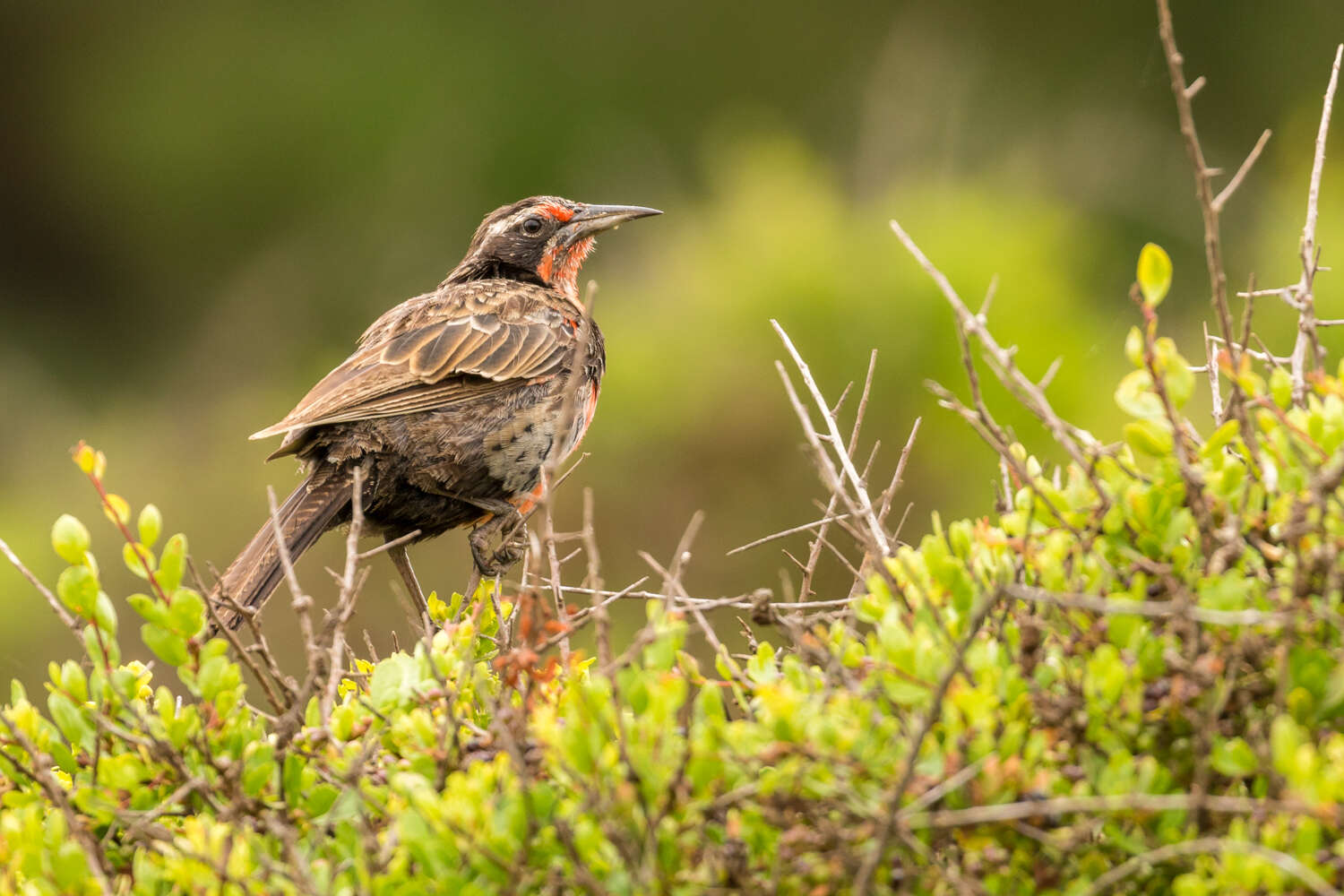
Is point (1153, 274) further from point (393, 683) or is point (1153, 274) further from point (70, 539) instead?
point (70, 539)

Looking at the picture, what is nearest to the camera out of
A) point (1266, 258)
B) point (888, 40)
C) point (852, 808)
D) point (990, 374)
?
point (852, 808)

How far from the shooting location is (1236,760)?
193 cm

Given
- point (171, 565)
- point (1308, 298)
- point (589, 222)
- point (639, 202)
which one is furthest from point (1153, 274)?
point (639, 202)

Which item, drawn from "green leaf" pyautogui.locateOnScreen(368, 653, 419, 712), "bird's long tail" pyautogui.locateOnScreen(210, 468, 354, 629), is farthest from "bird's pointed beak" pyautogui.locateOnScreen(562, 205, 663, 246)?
"green leaf" pyautogui.locateOnScreen(368, 653, 419, 712)

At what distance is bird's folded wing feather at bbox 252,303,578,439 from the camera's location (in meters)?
4.80

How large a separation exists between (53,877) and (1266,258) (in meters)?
9.07

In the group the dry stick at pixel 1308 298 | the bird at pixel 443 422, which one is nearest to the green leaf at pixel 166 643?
the dry stick at pixel 1308 298

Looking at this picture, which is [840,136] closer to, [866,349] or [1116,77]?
[1116,77]

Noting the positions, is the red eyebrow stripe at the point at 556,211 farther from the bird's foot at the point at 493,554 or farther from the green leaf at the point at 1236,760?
the green leaf at the point at 1236,760

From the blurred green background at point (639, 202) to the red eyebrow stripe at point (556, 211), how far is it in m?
2.57

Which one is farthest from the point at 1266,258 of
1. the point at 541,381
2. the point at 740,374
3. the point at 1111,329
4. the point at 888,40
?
the point at 888,40

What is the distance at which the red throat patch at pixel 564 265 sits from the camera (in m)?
6.02

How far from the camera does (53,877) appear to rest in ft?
7.20

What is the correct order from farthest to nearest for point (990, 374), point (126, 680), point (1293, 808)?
point (990, 374)
point (126, 680)
point (1293, 808)
